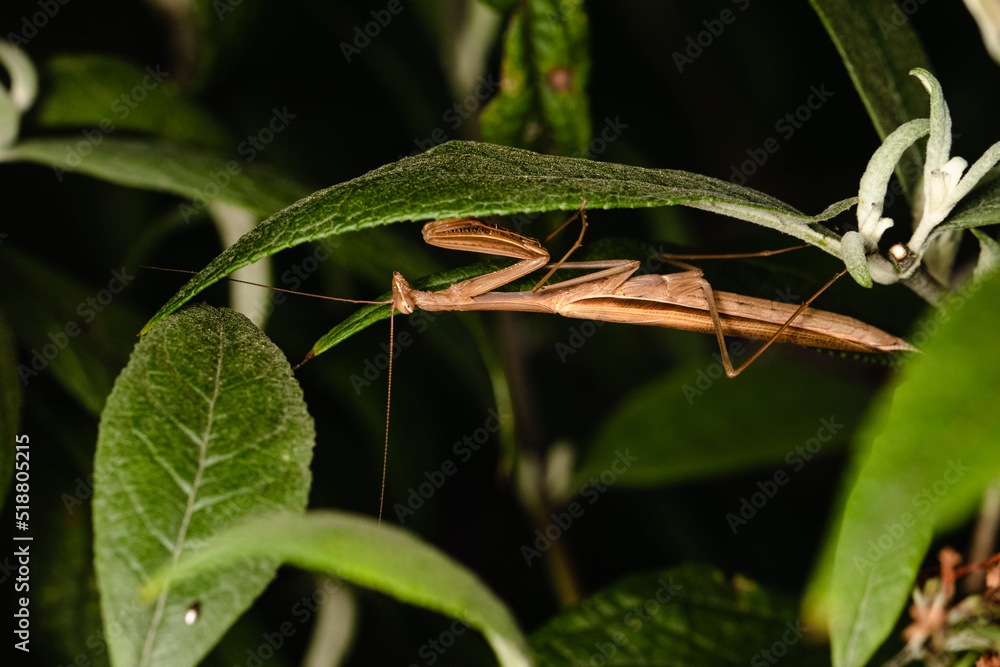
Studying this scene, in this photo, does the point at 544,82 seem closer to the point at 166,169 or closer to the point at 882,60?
the point at 882,60

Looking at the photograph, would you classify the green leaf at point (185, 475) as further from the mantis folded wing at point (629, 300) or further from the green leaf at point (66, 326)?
the green leaf at point (66, 326)

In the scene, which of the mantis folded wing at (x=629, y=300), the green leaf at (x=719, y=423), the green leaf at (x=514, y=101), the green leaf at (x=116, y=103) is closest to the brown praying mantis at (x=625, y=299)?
the mantis folded wing at (x=629, y=300)

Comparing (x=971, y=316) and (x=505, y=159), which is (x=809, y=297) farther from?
(x=971, y=316)

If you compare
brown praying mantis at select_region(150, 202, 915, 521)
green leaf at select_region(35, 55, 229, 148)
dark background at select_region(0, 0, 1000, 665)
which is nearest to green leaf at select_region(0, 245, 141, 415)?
dark background at select_region(0, 0, 1000, 665)

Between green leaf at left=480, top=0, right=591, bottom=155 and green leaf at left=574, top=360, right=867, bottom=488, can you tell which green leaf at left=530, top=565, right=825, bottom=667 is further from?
green leaf at left=480, top=0, right=591, bottom=155

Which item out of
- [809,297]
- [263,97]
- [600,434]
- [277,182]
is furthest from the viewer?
[263,97]

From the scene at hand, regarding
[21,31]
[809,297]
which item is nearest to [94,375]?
[21,31]
